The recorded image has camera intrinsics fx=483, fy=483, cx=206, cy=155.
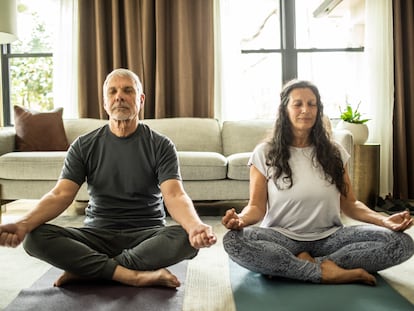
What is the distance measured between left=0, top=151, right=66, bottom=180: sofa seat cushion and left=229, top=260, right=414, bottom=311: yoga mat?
71.1 inches

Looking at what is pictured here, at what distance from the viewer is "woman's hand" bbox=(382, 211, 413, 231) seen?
1.81 metres

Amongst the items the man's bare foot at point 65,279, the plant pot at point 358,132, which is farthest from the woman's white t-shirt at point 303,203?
the plant pot at point 358,132

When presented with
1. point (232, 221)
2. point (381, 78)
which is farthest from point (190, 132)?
point (232, 221)

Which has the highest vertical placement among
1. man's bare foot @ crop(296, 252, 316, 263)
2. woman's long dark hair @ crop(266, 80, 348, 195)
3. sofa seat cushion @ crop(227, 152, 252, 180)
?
woman's long dark hair @ crop(266, 80, 348, 195)

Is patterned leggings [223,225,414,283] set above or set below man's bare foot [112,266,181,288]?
above

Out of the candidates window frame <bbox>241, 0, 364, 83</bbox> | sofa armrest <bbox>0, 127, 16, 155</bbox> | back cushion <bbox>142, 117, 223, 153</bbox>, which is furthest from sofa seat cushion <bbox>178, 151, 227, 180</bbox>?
window frame <bbox>241, 0, 364, 83</bbox>

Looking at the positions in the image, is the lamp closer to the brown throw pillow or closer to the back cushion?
the brown throw pillow

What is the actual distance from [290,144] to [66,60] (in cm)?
308

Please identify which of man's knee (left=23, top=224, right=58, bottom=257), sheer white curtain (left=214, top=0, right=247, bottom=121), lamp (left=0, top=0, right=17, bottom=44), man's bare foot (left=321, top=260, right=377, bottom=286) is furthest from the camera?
sheer white curtain (left=214, top=0, right=247, bottom=121)

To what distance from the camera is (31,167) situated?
10.8 ft

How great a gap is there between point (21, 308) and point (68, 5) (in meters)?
3.49

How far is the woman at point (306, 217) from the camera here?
1.84m

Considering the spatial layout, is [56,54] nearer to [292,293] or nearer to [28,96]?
[28,96]

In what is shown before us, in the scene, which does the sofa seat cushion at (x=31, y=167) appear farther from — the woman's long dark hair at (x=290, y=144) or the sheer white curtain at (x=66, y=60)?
the woman's long dark hair at (x=290, y=144)
